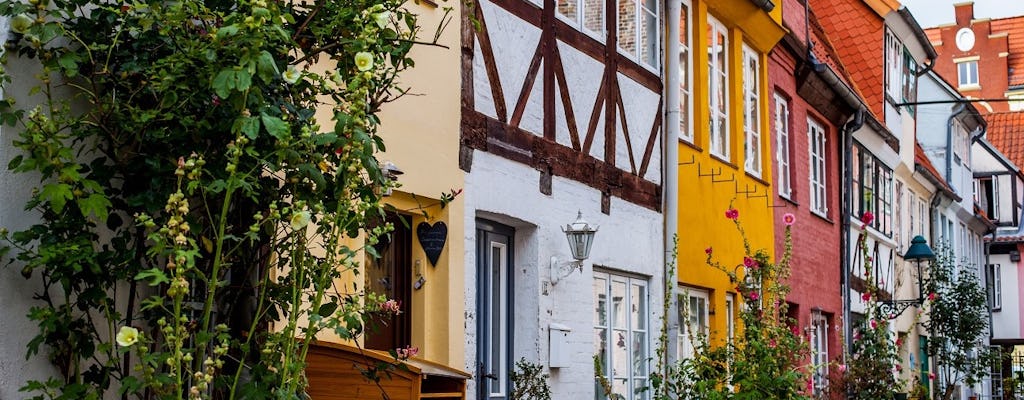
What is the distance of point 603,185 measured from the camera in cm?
1163

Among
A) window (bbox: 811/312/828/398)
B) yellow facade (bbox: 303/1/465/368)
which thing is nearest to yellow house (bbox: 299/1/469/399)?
yellow facade (bbox: 303/1/465/368)

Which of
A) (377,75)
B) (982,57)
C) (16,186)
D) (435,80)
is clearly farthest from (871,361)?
(982,57)

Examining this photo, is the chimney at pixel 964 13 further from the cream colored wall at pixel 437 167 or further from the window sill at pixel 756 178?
the cream colored wall at pixel 437 167

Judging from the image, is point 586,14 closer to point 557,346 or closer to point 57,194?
point 557,346

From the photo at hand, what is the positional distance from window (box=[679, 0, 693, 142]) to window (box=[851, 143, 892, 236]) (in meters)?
7.20

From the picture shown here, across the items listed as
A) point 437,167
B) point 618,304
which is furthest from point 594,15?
point 437,167

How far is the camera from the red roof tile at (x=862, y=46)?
74.4 ft

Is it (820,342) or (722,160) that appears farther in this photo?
(820,342)

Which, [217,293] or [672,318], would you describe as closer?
[217,293]

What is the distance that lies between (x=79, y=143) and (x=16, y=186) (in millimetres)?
294

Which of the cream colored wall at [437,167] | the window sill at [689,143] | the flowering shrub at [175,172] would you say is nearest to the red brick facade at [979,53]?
the window sill at [689,143]

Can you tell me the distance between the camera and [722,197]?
48.6ft

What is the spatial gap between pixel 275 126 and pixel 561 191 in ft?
19.1

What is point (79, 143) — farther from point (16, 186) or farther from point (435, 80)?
point (435, 80)
